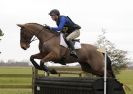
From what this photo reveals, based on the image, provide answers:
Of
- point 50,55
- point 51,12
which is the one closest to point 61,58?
point 50,55

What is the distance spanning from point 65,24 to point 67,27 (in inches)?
12.1

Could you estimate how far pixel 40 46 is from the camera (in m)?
11.3

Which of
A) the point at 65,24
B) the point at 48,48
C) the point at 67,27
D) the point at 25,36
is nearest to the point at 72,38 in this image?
the point at 67,27

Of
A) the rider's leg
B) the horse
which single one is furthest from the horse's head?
the rider's leg

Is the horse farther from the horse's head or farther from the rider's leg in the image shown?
the rider's leg

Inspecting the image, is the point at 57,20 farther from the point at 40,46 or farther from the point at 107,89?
the point at 107,89

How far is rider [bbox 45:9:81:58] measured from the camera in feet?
36.8

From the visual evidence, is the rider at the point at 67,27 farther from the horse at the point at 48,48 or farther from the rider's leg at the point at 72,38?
the horse at the point at 48,48

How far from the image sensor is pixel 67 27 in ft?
38.4

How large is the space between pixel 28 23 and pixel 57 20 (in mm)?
720

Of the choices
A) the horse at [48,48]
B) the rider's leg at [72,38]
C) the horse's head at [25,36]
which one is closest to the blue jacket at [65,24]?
the rider's leg at [72,38]

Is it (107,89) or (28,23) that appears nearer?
(107,89)

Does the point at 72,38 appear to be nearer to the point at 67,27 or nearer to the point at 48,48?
the point at 67,27

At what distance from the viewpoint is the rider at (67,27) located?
11227 mm
